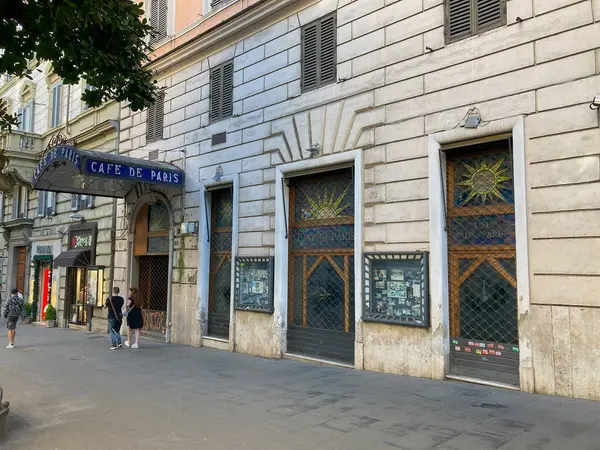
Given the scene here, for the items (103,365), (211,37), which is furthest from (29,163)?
(103,365)

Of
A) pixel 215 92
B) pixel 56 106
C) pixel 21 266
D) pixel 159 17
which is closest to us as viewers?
pixel 215 92

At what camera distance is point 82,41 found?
6.80 metres

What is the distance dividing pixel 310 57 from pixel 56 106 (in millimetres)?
15137

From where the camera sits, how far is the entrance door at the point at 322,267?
9984 millimetres

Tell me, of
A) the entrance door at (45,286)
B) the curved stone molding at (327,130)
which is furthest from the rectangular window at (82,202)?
the curved stone molding at (327,130)

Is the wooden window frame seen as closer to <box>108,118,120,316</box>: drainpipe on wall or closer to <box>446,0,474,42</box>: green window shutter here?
<box>108,118,120,316</box>: drainpipe on wall

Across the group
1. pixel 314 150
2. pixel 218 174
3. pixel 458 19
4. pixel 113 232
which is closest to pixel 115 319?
pixel 113 232

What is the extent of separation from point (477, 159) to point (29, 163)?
801 inches

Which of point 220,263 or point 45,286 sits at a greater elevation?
point 220,263

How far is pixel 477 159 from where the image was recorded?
8344 mm

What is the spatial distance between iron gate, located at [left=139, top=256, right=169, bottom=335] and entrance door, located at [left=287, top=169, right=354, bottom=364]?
534 centimetres

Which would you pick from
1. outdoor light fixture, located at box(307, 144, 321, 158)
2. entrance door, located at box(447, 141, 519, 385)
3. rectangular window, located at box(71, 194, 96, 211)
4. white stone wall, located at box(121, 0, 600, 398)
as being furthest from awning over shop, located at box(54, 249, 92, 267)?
entrance door, located at box(447, 141, 519, 385)

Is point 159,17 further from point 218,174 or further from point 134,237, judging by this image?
point 134,237

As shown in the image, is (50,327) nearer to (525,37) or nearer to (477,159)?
(477,159)
